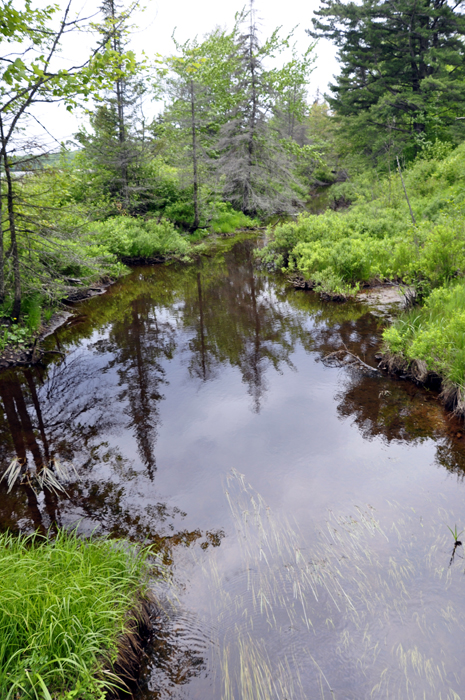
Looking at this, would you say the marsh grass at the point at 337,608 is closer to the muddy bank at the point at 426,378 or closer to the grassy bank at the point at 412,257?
the muddy bank at the point at 426,378

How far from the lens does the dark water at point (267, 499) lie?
302 cm

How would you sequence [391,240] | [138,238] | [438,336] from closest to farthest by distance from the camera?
[438,336], [391,240], [138,238]

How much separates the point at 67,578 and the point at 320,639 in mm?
1998

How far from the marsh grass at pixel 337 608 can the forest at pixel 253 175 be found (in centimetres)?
279

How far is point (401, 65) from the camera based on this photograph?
22.5 metres

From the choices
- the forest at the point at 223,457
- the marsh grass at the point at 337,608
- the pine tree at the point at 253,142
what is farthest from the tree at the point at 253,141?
the marsh grass at the point at 337,608

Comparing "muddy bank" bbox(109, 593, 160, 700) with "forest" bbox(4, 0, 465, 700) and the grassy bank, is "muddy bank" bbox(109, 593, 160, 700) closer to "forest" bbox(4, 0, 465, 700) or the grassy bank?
"forest" bbox(4, 0, 465, 700)

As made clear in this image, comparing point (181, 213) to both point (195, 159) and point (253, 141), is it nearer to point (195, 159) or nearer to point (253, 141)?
point (195, 159)

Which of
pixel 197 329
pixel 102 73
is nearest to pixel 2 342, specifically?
pixel 197 329

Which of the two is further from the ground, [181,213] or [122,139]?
[122,139]

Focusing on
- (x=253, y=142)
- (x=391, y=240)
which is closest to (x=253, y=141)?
(x=253, y=142)

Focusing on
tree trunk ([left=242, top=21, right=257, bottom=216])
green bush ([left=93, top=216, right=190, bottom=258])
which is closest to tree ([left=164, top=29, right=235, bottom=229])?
tree trunk ([left=242, top=21, right=257, bottom=216])

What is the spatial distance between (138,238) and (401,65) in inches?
721

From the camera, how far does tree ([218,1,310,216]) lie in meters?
24.5
